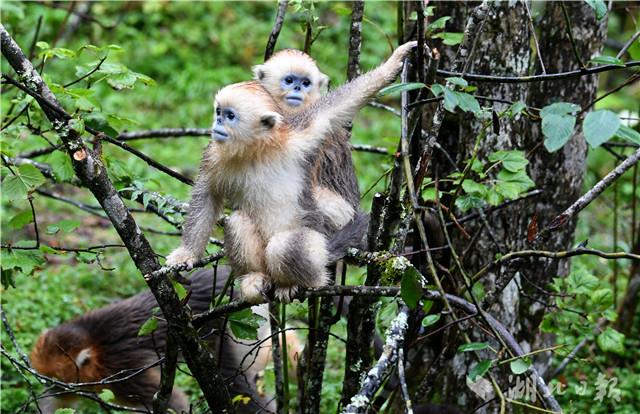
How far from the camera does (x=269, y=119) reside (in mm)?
3803

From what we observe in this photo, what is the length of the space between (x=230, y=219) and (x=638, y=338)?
12.5 feet

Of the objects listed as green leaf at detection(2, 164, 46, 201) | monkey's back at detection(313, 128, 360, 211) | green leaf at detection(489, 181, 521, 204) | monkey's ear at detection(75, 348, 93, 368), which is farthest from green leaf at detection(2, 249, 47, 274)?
green leaf at detection(489, 181, 521, 204)

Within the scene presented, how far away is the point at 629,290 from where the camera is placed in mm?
6219

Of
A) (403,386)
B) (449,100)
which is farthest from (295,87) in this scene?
(403,386)

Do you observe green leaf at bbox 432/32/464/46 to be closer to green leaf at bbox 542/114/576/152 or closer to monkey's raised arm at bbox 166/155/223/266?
monkey's raised arm at bbox 166/155/223/266

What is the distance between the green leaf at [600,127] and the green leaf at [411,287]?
92cm

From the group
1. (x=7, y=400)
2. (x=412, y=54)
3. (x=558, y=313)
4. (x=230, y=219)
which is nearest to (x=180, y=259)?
(x=230, y=219)

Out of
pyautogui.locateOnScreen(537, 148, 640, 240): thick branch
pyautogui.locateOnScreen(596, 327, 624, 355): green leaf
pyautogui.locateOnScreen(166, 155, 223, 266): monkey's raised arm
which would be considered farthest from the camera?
pyautogui.locateOnScreen(596, 327, 624, 355): green leaf

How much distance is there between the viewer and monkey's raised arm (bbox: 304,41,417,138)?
3.51m

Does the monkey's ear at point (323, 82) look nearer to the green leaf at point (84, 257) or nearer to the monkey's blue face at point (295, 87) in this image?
the monkey's blue face at point (295, 87)

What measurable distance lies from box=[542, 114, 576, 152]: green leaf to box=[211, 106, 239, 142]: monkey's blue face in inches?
70.1

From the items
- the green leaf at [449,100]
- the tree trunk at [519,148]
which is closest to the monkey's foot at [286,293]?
the tree trunk at [519,148]

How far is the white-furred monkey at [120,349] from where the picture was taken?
5.83 m

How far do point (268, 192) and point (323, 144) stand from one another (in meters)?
0.34
